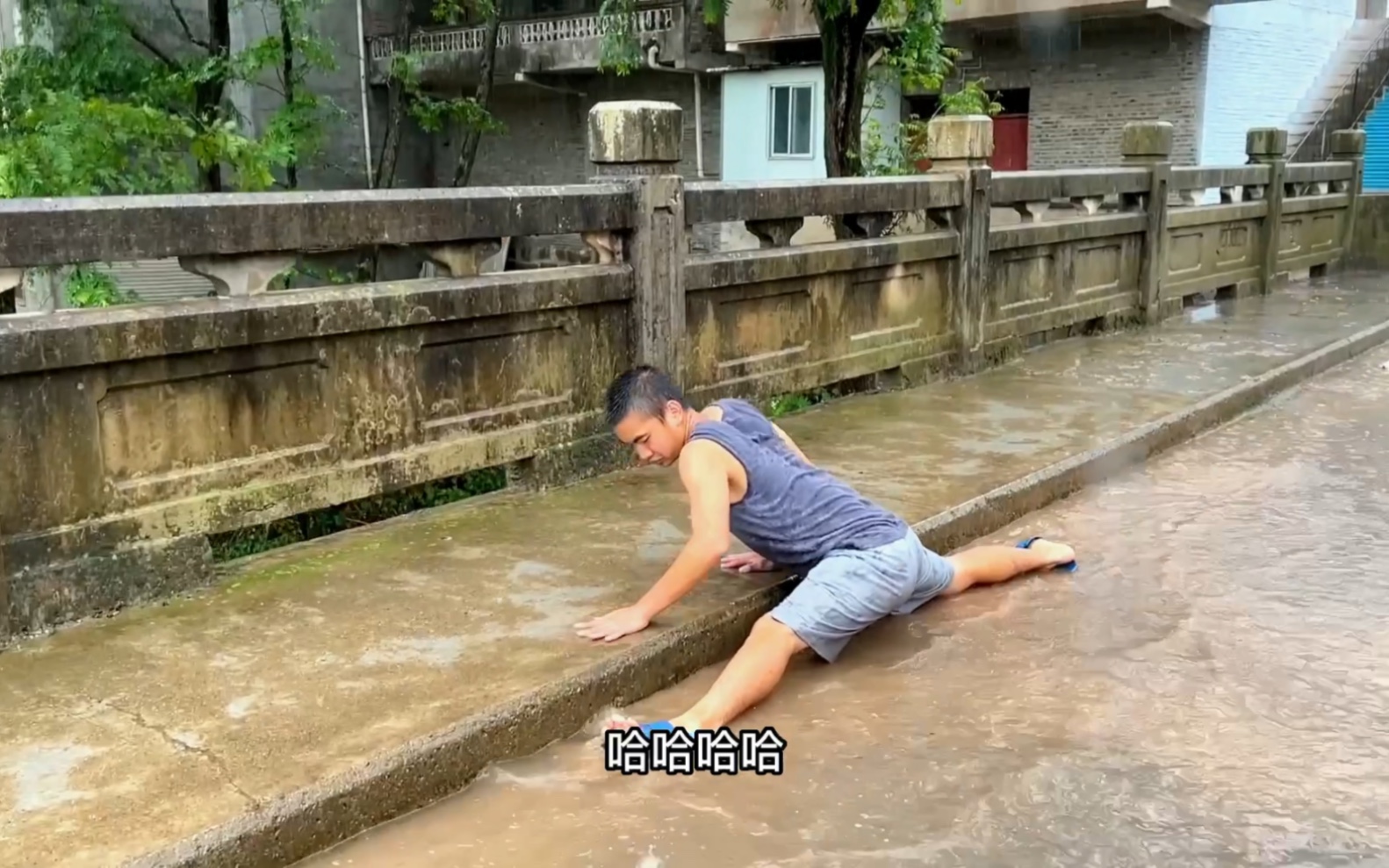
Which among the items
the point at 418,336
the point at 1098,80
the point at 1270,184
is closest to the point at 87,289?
the point at 418,336

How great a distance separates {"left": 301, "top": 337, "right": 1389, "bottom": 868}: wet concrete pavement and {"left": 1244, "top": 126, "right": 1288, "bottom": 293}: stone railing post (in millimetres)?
8978

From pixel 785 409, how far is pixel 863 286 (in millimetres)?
956

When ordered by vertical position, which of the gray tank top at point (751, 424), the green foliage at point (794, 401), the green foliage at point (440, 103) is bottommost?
the green foliage at point (794, 401)

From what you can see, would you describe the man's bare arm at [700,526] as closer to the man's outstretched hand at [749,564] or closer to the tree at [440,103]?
the man's outstretched hand at [749,564]

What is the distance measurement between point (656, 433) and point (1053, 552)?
209 centimetres

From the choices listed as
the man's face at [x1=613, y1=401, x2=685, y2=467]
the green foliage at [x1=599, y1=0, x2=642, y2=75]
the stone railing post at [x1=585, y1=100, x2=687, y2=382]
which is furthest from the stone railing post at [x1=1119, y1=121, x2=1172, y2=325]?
the man's face at [x1=613, y1=401, x2=685, y2=467]

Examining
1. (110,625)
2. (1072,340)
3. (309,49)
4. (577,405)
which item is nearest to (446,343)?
(577,405)

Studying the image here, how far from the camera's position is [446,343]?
5.45 meters

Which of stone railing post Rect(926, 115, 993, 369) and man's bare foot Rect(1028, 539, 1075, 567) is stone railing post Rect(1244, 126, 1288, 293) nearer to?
stone railing post Rect(926, 115, 993, 369)

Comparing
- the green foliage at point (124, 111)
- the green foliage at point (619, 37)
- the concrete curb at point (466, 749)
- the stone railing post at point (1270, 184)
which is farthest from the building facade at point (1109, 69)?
the concrete curb at point (466, 749)

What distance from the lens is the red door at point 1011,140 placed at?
19078 millimetres

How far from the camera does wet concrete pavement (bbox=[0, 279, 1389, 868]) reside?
3.13 m

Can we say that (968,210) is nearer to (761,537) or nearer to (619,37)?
(761,537)

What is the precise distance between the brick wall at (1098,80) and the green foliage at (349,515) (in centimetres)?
1338
